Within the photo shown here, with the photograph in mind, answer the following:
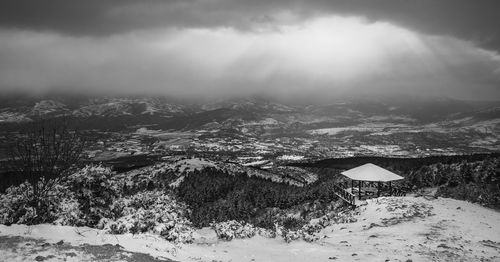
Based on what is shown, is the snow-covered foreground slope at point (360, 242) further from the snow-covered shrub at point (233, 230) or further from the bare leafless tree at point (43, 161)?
the bare leafless tree at point (43, 161)

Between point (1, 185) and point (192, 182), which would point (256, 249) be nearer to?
point (192, 182)

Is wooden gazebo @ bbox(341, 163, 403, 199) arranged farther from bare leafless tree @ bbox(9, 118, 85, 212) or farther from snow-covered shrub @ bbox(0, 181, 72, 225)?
snow-covered shrub @ bbox(0, 181, 72, 225)

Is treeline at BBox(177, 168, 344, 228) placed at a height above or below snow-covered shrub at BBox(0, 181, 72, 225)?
below

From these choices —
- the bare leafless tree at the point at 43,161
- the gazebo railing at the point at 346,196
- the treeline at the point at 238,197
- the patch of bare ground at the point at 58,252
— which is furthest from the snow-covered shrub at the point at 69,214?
the gazebo railing at the point at 346,196

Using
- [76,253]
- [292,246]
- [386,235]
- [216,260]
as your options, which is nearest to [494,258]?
[386,235]

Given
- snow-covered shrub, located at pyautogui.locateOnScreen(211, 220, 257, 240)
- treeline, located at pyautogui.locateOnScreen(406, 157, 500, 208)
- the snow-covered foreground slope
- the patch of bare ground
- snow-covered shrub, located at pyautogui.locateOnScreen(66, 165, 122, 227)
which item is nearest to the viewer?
the patch of bare ground

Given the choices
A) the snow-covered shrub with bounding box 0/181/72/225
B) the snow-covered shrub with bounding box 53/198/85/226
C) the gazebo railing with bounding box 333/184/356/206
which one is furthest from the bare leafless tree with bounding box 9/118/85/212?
the gazebo railing with bounding box 333/184/356/206

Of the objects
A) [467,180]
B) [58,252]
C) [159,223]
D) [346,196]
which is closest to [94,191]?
[159,223]
